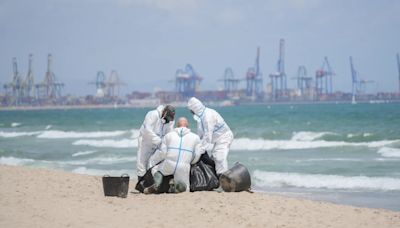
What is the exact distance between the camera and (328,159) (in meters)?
18.6

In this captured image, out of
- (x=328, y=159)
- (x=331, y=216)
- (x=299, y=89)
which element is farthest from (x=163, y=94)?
(x=331, y=216)

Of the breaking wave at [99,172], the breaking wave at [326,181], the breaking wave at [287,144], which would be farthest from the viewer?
the breaking wave at [287,144]

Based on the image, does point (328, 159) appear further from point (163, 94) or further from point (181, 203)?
point (163, 94)

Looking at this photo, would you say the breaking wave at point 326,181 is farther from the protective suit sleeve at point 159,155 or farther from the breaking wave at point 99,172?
the protective suit sleeve at point 159,155

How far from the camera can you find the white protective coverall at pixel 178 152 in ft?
30.2

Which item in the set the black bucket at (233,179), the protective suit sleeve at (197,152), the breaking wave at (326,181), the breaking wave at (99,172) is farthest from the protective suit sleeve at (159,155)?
the breaking wave at (99,172)

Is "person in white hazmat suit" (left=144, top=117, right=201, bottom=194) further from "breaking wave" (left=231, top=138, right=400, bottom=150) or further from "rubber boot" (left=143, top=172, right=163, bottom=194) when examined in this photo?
"breaking wave" (left=231, top=138, right=400, bottom=150)

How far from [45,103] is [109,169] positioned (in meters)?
156

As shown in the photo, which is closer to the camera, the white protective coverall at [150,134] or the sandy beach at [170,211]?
the sandy beach at [170,211]

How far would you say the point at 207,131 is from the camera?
9445 mm

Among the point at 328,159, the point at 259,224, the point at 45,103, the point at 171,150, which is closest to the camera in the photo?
the point at 259,224

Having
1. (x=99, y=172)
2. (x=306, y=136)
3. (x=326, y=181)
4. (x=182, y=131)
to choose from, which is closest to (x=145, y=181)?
(x=182, y=131)

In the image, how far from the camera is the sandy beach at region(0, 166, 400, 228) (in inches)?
293

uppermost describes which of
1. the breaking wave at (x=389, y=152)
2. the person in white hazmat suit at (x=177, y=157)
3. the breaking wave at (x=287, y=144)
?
the person in white hazmat suit at (x=177, y=157)
